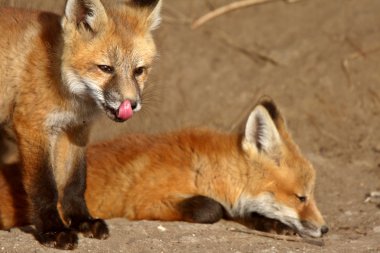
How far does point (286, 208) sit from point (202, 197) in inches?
31.0

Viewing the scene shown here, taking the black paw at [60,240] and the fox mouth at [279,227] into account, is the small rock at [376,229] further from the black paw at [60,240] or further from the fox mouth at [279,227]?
the black paw at [60,240]

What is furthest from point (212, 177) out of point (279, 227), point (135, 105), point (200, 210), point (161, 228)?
point (135, 105)

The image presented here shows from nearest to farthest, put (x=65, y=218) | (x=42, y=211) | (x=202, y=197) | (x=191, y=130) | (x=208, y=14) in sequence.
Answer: (x=42, y=211) → (x=65, y=218) → (x=202, y=197) → (x=191, y=130) → (x=208, y=14)

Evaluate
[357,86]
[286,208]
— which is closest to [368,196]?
[286,208]

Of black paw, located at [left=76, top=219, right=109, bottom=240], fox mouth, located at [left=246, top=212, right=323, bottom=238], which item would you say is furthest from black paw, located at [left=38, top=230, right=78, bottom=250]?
fox mouth, located at [left=246, top=212, right=323, bottom=238]

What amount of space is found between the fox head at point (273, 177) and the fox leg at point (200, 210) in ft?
1.48

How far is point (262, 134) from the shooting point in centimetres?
724

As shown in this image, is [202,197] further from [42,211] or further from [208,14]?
[208,14]

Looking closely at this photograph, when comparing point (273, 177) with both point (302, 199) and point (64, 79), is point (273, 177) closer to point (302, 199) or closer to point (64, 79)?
point (302, 199)

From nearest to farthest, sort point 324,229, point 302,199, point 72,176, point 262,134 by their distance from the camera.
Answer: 1. point 72,176
2. point 324,229
3. point 302,199
4. point 262,134

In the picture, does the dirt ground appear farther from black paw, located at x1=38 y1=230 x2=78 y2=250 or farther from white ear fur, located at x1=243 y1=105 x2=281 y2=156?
black paw, located at x1=38 y1=230 x2=78 y2=250

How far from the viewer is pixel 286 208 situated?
7086 millimetres

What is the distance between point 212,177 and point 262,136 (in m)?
0.60

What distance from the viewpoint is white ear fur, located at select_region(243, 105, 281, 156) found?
7.14 meters
